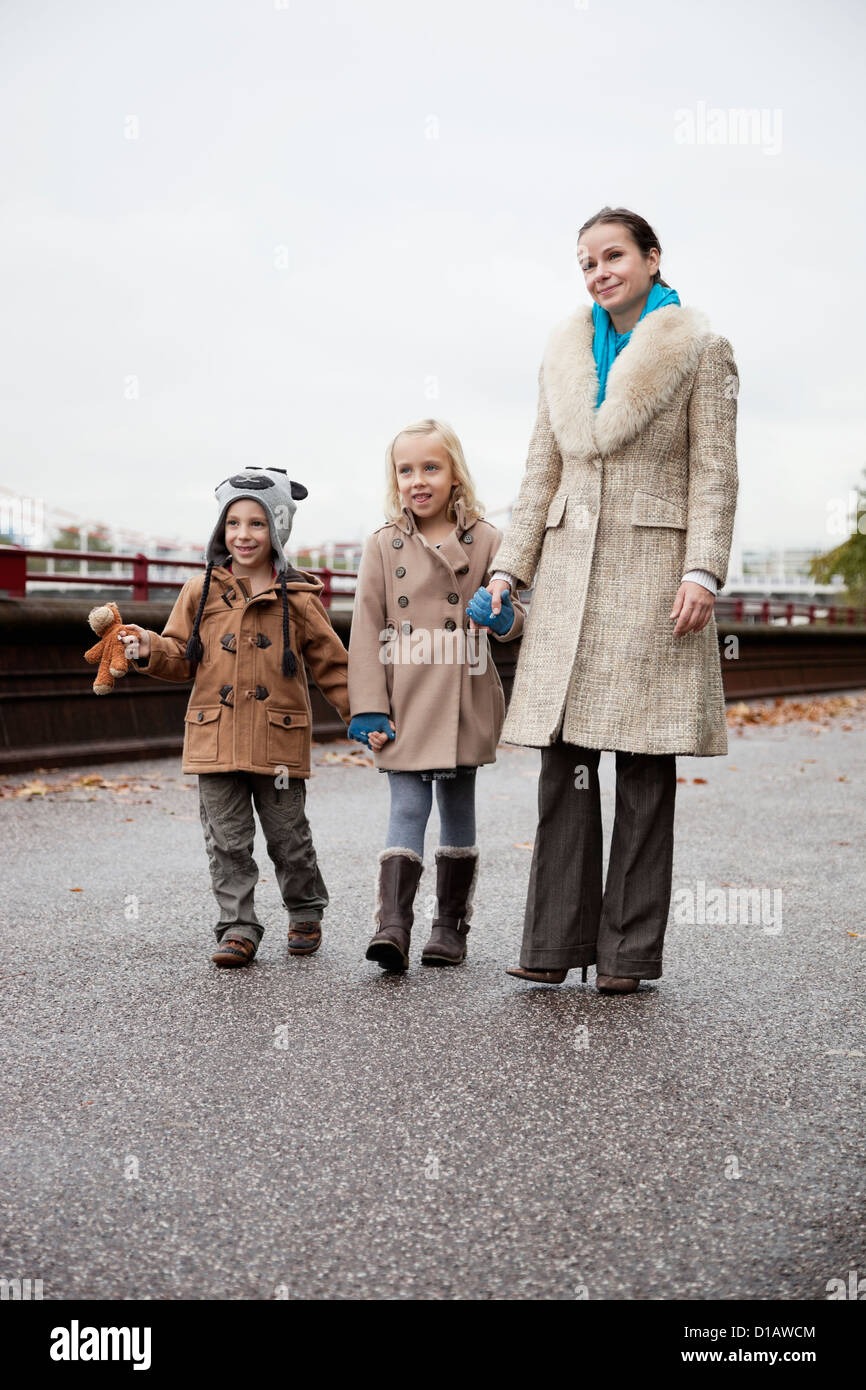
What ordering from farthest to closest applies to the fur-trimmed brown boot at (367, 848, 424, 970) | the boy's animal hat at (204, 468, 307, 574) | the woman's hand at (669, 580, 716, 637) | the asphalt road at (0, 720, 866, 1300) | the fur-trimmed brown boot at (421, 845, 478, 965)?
the boy's animal hat at (204, 468, 307, 574)
the fur-trimmed brown boot at (421, 845, 478, 965)
the fur-trimmed brown boot at (367, 848, 424, 970)
the woman's hand at (669, 580, 716, 637)
the asphalt road at (0, 720, 866, 1300)

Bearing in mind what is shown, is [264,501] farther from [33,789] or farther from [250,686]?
[33,789]

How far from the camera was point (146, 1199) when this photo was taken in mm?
2420

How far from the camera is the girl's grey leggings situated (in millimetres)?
4109

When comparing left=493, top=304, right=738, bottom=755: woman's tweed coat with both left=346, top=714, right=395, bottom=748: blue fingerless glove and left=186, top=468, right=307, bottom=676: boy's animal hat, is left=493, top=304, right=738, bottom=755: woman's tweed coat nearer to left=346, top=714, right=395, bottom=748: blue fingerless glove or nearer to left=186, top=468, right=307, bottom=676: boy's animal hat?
left=346, top=714, right=395, bottom=748: blue fingerless glove

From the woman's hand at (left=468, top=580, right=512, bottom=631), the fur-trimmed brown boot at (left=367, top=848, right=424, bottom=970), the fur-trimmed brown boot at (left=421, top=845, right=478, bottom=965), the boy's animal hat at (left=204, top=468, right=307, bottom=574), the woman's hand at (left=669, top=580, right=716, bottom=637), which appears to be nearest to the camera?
the woman's hand at (left=669, top=580, right=716, bottom=637)

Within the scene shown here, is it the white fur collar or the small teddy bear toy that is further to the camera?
the small teddy bear toy

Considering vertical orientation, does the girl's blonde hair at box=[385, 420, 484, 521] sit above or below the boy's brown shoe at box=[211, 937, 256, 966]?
above

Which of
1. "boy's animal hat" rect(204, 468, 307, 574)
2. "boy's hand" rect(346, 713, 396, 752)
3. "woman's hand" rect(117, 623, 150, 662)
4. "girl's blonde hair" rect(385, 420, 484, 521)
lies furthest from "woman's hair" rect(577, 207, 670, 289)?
"woman's hand" rect(117, 623, 150, 662)

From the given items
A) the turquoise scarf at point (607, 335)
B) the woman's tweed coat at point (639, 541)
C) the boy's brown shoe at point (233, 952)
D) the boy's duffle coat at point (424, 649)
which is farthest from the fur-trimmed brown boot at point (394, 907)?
the turquoise scarf at point (607, 335)

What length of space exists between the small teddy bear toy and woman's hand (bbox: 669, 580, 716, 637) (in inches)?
61.9

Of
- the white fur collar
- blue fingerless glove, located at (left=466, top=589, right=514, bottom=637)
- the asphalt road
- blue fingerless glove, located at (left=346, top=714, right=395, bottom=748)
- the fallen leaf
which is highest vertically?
the white fur collar

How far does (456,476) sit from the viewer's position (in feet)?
13.8

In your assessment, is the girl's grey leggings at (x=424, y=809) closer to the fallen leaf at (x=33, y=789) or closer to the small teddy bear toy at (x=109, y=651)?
the small teddy bear toy at (x=109, y=651)

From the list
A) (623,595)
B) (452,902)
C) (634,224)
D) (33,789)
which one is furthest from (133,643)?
(33,789)
